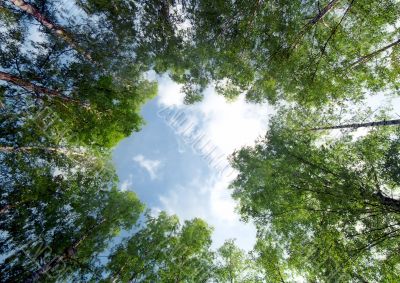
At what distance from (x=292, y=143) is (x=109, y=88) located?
8.67 metres

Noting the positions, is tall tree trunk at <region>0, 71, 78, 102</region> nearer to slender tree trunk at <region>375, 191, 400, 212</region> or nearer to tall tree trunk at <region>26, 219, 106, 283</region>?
tall tree trunk at <region>26, 219, 106, 283</region>

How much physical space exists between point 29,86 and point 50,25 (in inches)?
103

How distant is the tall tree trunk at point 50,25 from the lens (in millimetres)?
8802

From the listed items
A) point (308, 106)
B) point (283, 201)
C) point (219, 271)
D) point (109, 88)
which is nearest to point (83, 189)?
point (109, 88)

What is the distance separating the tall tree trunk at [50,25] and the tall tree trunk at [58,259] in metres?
8.80

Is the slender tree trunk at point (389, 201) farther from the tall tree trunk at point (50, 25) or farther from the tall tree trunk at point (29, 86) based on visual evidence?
the tall tree trunk at point (50, 25)

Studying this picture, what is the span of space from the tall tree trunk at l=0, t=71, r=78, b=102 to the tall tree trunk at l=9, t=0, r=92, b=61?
2.14 metres

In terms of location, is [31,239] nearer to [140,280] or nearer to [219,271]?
[140,280]

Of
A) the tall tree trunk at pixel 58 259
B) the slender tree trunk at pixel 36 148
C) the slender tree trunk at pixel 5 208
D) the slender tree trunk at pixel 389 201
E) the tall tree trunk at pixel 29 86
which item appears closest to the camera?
the tall tree trunk at pixel 29 86

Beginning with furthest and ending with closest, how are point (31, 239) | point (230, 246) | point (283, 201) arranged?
point (230, 246) → point (31, 239) → point (283, 201)

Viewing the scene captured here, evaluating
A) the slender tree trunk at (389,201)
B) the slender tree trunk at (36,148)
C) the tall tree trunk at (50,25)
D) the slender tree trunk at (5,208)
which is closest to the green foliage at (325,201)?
the slender tree trunk at (389,201)

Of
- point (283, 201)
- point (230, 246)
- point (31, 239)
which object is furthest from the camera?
point (230, 246)

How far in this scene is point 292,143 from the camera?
37.2 feet

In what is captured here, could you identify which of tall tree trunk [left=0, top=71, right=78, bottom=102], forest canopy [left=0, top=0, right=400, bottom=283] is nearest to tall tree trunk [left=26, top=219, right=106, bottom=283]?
forest canopy [left=0, top=0, right=400, bottom=283]
